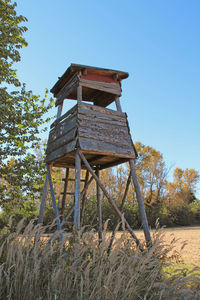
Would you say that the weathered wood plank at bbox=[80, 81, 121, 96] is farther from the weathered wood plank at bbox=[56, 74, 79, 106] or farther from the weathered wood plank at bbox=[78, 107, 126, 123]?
the weathered wood plank at bbox=[78, 107, 126, 123]

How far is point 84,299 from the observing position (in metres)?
2.44

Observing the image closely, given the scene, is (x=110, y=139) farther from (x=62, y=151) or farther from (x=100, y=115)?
(x=62, y=151)

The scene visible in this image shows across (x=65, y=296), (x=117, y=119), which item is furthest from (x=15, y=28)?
(x=65, y=296)

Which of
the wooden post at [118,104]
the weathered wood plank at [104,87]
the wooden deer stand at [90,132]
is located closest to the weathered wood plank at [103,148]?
the wooden deer stand at [90,132]

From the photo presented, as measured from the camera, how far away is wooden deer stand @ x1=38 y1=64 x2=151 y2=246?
6.54 metres

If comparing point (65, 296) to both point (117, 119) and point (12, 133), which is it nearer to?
point (117, 119)

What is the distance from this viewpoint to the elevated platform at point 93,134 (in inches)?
259

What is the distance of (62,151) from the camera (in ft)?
23.6

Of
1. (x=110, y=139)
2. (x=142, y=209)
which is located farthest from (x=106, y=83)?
(x=142, y=209)

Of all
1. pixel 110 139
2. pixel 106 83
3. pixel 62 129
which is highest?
pixel 106 83

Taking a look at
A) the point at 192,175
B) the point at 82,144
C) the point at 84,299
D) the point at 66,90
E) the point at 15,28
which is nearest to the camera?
the point at 84,299

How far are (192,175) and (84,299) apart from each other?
4004 cm

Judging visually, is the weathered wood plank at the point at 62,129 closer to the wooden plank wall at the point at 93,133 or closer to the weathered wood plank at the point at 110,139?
the wooden plank wall at the point at 93,133

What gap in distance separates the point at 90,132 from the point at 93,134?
11 centimetres
